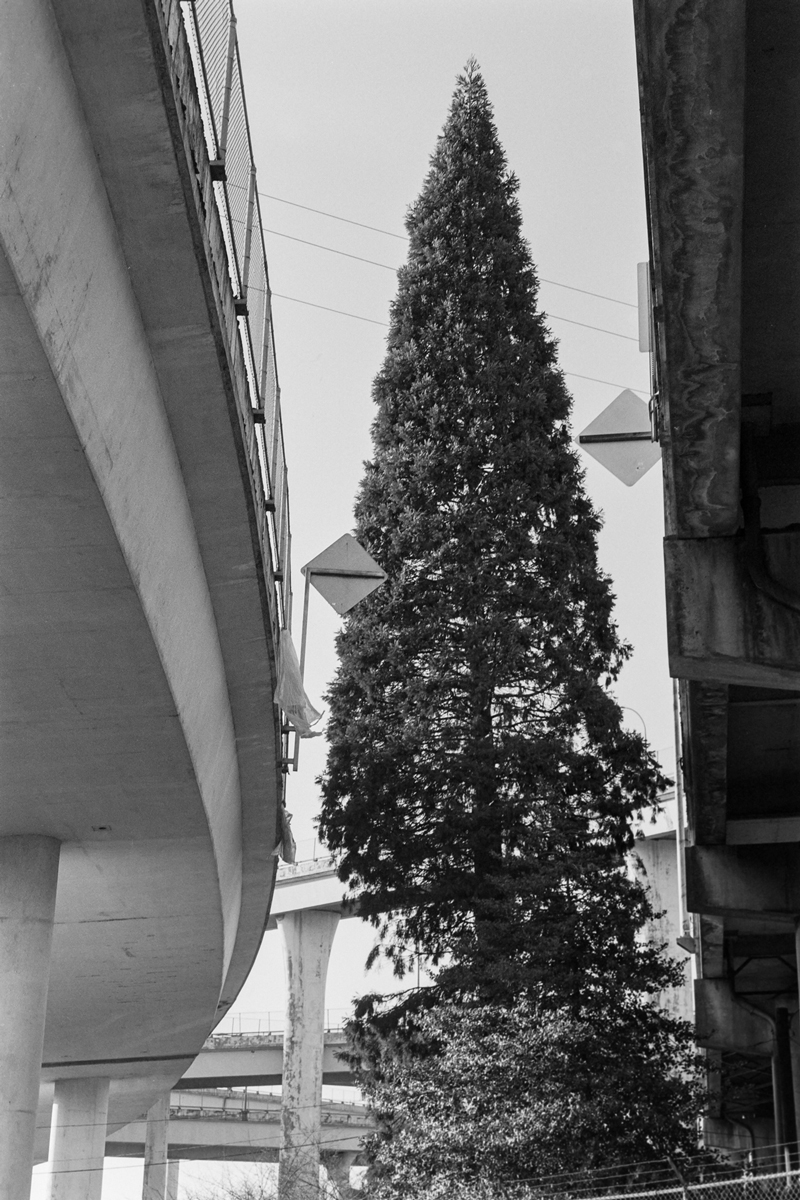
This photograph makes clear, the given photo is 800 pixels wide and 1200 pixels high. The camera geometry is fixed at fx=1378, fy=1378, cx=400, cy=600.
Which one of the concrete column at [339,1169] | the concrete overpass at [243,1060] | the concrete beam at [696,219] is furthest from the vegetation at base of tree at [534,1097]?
the concrete overpass at [243,1060]

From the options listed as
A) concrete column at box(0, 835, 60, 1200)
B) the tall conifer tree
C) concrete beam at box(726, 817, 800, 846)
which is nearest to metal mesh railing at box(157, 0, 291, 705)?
concrete column at box(0, 835, 60, 1200)

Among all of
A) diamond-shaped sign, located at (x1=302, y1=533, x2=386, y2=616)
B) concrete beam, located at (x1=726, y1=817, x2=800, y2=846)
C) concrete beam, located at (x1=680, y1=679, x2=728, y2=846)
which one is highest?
diamond-shaped sign, located at (x1=302, y1=533, x2=386, y2=616)

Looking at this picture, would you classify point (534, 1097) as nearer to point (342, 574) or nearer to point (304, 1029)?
point (342, 574)

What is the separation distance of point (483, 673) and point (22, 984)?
1426 cm

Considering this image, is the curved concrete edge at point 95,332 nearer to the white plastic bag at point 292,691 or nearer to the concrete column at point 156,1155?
the white plastic bag at point 292,691

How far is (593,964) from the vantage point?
69.6 ft

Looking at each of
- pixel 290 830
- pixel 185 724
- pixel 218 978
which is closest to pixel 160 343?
pixel 185 724

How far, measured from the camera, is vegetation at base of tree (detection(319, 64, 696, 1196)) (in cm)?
1942

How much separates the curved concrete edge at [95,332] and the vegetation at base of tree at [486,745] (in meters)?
11.3

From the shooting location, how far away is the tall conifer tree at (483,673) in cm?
2202

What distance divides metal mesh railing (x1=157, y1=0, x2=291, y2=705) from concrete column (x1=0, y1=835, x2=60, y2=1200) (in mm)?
3303

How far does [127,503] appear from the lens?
761cm

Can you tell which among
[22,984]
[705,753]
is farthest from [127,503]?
[22,984]

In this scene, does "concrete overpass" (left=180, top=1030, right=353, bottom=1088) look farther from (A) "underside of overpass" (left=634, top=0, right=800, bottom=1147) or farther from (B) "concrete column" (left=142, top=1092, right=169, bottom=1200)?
(A) "underside of overpass" (left=634, top=0, right=800, bottom=1147)
